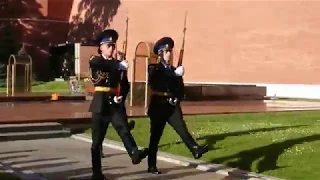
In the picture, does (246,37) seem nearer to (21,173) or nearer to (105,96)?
(21,173)

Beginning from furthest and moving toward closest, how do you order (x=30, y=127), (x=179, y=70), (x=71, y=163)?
(x=30, y=127), (x=71, y=163), (x=179, y=70)

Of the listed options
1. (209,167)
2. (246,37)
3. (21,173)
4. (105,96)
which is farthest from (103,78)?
(246,37)

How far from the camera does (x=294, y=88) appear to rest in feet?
103

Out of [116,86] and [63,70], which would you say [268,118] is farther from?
[63,70]

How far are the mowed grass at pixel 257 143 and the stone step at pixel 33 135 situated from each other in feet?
3.53

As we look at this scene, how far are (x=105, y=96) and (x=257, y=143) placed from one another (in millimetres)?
4145

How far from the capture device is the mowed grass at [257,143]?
881cm

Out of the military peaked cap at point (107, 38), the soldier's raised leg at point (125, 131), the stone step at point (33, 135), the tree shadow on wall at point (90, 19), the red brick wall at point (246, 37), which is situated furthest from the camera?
the tree shadow on wall at point (90, 19)

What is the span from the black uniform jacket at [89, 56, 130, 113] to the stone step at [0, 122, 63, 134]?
18.4ft

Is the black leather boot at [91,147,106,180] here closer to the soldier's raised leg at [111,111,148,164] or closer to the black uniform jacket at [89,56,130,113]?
the soldier's raised leg at [111,111,148,164]

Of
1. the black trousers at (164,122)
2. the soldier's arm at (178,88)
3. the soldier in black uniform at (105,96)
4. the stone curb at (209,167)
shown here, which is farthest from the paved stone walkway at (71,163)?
the soldier's arm at (178,88)

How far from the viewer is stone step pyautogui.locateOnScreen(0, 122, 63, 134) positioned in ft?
41.4

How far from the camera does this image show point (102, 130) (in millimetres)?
7523

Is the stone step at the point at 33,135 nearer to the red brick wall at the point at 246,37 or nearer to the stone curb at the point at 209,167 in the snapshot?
the stone curb at the point at 209,167
